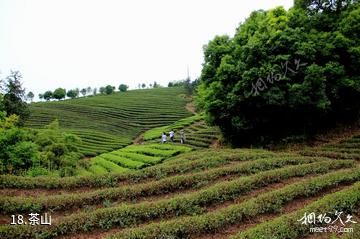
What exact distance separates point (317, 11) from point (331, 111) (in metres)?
7.17

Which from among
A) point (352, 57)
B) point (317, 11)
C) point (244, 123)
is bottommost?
point (244, 123)

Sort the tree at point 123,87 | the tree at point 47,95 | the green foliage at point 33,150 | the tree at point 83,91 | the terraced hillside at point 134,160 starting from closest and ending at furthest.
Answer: the green foliage at point 33,150 < the terraced hillside at point 134,160 < the tree at point 47,95 < the tree at point 123,87 < the tree at point 83,91

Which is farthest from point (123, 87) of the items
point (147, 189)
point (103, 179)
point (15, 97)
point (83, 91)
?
point (147, 189)

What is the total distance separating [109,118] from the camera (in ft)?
182

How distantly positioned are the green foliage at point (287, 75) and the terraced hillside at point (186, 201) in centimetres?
736

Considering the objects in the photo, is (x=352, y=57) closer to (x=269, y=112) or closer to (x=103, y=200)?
(x=269, y=112)

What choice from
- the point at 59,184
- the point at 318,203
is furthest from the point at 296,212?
the point at 59,184

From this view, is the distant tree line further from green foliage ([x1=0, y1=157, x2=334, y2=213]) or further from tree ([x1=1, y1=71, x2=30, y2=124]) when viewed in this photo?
green foliage ([x1=0, y1=157, x2=334, y2=213])

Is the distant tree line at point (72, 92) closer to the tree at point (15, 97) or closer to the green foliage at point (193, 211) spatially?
the tree at point (15, 97)

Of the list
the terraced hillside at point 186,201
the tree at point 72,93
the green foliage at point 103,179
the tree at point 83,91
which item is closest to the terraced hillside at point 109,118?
the green foliage at point 103,179

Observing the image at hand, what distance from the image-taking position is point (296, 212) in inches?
361

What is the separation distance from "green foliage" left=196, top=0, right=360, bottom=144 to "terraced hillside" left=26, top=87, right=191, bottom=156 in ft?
49.9

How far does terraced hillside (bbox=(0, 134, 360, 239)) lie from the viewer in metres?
8.63

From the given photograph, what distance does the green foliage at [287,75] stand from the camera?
19688 mm
